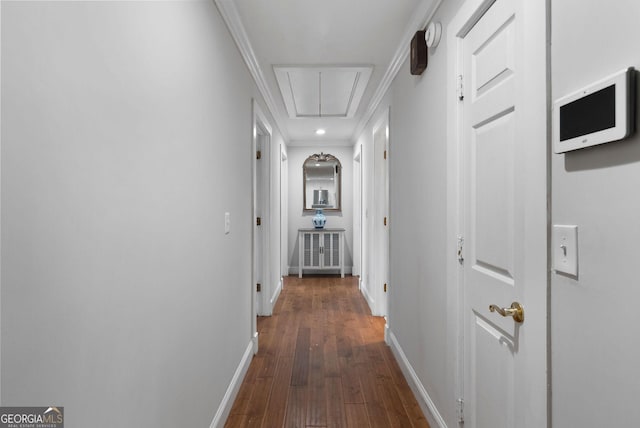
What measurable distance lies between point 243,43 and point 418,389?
2478mm

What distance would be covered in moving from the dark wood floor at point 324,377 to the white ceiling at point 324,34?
227 cm

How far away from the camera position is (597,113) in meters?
0.75

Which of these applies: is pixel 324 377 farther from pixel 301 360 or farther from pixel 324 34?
pixel 324 34

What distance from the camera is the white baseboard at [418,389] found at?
181 centimetres

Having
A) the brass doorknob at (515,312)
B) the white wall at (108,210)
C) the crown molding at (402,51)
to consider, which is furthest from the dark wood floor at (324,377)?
the crown molding at (402,51)

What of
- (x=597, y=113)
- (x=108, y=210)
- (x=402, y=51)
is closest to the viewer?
(x=597, y=113)

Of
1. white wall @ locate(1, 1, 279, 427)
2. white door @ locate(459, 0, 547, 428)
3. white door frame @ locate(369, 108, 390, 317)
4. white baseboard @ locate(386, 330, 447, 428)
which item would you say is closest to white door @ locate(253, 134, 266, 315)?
white door frame @ locate(369, 108, 390, 317)

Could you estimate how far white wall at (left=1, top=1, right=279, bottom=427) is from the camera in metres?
0.62

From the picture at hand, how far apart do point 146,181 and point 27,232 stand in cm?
45

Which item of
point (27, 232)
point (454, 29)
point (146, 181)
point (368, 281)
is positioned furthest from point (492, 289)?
point (368, 281)

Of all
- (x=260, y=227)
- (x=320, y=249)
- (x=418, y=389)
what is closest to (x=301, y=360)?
(x=418, y=389)

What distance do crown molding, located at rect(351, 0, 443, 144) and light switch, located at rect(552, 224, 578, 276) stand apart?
1.41 m

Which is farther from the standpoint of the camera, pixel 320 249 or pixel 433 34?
pixel 320 249

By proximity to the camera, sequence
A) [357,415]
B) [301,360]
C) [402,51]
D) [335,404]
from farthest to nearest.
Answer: [301,360] → [402,51] → [335,404] → [357,415]
